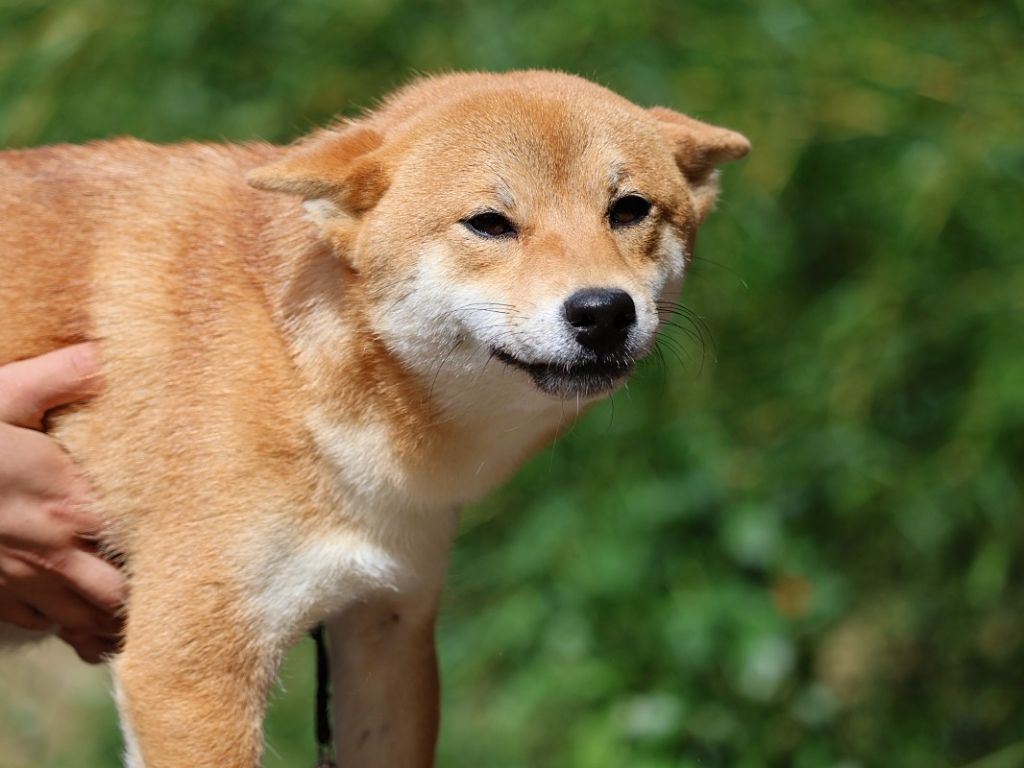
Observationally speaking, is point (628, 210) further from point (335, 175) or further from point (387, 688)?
point (387, 688)

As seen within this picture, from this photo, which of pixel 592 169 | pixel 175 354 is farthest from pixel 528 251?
pixel 175 354

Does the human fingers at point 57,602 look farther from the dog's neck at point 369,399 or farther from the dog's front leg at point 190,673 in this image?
the dog's neck at point 369,399

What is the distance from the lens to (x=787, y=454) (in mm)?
4523

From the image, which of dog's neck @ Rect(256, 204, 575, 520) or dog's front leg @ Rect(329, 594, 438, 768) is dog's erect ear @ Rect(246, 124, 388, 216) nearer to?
dog's neck @ Rect(256, 204, 575, 520)

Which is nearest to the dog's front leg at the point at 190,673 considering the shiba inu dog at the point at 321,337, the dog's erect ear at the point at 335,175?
the shiba inu dog at the point at 321,337

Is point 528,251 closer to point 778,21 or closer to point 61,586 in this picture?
point 61,586

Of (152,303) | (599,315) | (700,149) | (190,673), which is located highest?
(700,149)

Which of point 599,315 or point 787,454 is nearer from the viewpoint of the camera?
point 599,315

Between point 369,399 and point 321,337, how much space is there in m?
0.15

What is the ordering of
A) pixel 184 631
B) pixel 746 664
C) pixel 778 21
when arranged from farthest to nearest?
pixel 778 21, pixel 746 664, pixel 184 631

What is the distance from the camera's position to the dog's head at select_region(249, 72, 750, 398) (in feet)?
8.95

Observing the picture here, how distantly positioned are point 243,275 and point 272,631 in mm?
696

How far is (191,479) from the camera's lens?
277cm

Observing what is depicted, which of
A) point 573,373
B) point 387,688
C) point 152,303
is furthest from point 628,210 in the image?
point 387,688
